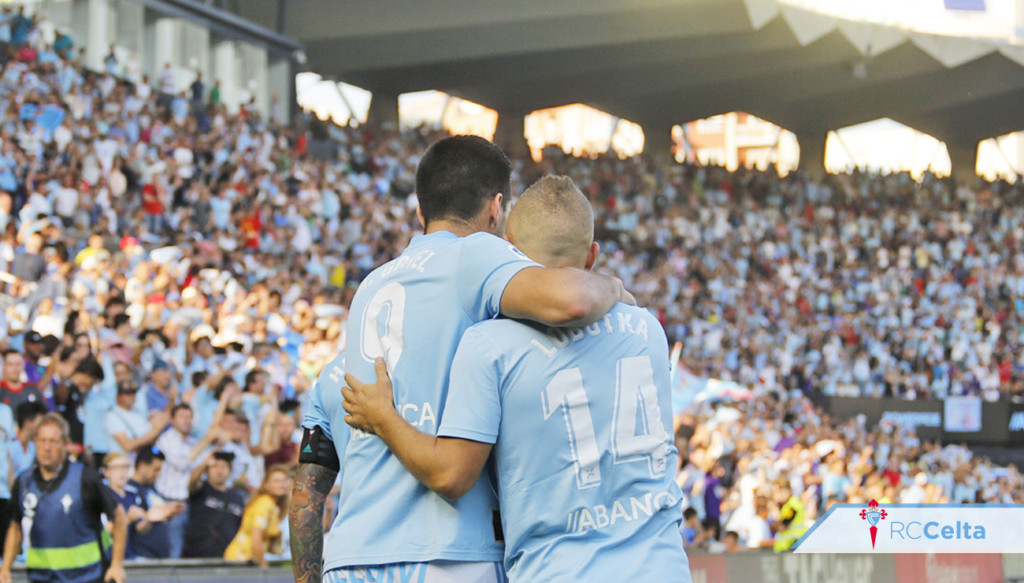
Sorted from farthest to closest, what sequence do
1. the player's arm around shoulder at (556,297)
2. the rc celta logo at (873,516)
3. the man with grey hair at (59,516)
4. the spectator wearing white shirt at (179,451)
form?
the spectator wearing white shirt at (179,451) → the man with grey hair at (59,516) → the rc celta logo at (873,516) → the player's arm around shoulder at (556,297)

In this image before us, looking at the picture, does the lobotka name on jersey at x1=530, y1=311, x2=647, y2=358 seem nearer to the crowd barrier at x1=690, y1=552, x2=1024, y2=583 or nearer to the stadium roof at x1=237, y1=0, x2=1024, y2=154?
the crowd barrier at x1=690, y1=552, x2=1024, y2=583

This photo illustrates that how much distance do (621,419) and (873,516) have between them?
2.77 m

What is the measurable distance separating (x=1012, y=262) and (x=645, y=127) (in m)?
12.0

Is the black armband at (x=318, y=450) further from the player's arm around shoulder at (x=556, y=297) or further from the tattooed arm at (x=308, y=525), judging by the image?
the player's arm around shoulder at (x=556, y=297)

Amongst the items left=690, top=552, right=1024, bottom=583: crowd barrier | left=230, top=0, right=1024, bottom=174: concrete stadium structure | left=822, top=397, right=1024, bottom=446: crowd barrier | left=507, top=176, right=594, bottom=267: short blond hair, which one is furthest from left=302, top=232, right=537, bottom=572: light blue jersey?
left=230, top=0, right=1024, bottom=174: concrete stadium structure

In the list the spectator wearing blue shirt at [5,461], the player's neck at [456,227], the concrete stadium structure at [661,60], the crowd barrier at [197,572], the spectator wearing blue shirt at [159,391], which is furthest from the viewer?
the concrete stadium structure at [661,60]

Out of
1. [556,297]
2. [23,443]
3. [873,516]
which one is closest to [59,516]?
[23,443]

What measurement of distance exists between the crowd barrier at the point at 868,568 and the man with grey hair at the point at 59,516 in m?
3.20

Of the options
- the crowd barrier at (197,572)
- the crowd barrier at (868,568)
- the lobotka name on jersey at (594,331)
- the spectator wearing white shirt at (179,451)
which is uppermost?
the lobotka name on jersey at (594,331)

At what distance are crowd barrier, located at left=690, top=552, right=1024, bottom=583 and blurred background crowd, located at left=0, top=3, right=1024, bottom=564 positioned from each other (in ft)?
9.56

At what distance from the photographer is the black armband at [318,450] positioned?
10.8ft

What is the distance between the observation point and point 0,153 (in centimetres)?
1296

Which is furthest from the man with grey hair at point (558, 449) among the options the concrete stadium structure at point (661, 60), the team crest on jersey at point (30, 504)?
the concrete stadium structure at point (661, 60)

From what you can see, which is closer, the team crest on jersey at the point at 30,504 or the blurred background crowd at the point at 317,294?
the team crest on jersey at the point at 30,504
